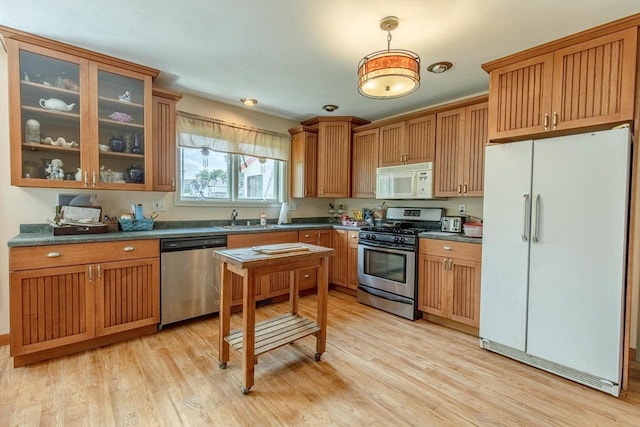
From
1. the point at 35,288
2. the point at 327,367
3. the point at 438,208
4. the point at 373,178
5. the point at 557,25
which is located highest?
the point at 557,25

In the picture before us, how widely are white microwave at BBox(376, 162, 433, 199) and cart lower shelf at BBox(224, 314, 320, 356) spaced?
1.94m

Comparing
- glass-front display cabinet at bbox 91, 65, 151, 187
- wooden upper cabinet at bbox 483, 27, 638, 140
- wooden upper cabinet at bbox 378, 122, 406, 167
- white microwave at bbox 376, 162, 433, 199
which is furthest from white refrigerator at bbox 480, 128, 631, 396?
glass-front display cabinet at bbox 91, 65, 151, 187

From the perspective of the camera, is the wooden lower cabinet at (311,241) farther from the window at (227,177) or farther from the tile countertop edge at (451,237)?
the tile countertop edge at (451,237)

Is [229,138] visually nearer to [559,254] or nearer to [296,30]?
[296,30]

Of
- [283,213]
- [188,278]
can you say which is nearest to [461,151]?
[283,213]

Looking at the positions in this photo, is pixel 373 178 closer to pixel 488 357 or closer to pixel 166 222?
pixel 488 357

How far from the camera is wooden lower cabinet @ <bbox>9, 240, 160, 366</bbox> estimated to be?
2088mm

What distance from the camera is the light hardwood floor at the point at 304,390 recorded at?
1670 millimetres

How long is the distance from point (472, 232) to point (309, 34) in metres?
2.26

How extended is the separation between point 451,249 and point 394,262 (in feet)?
2.14

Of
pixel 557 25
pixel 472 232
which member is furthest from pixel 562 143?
pixel 472 232

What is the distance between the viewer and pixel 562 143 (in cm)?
205

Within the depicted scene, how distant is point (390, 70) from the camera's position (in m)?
1.76

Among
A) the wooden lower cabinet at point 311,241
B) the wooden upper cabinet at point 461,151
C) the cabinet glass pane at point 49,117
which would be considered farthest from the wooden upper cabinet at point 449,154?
the cabinet glass pane at point 49,117
